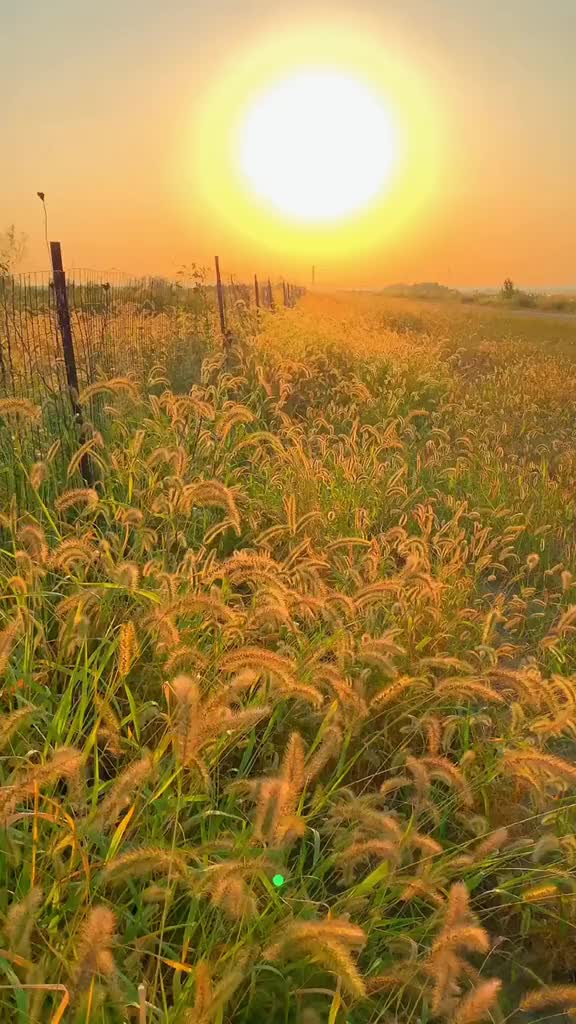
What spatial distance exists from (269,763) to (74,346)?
521cm

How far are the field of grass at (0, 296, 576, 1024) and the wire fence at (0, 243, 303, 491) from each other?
267 mm

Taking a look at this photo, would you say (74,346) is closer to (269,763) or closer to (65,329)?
(65,329)

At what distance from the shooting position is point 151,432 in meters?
4.73

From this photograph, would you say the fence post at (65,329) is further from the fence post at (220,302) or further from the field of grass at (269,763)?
the fence post at (220,302)

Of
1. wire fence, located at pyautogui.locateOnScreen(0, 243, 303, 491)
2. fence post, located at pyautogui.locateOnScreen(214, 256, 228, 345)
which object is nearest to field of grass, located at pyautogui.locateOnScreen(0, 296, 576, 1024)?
wire fence, located at pyautogui.locateOnScreen(0, 243, 303, 491)

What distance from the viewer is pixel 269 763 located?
2.53m

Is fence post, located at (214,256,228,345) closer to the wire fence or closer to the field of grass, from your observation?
the wire fence

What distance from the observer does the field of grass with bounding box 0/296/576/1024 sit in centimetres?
143

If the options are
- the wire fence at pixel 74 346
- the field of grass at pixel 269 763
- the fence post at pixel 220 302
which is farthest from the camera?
the fence post at pixel 220 302

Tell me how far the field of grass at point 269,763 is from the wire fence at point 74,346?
0.88 ft

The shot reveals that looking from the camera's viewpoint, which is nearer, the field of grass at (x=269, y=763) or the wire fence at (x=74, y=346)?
the field of grass at (x=269, y=763)

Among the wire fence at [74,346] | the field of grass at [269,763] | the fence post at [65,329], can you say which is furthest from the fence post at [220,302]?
the field of grass at [269,763]

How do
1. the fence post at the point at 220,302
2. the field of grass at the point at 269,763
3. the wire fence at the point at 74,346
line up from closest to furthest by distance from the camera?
the field of grass at the point at 269,763 → the wire fence at the point at 74,346 → the fence post at the point at 220,302

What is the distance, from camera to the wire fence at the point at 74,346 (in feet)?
14.5
